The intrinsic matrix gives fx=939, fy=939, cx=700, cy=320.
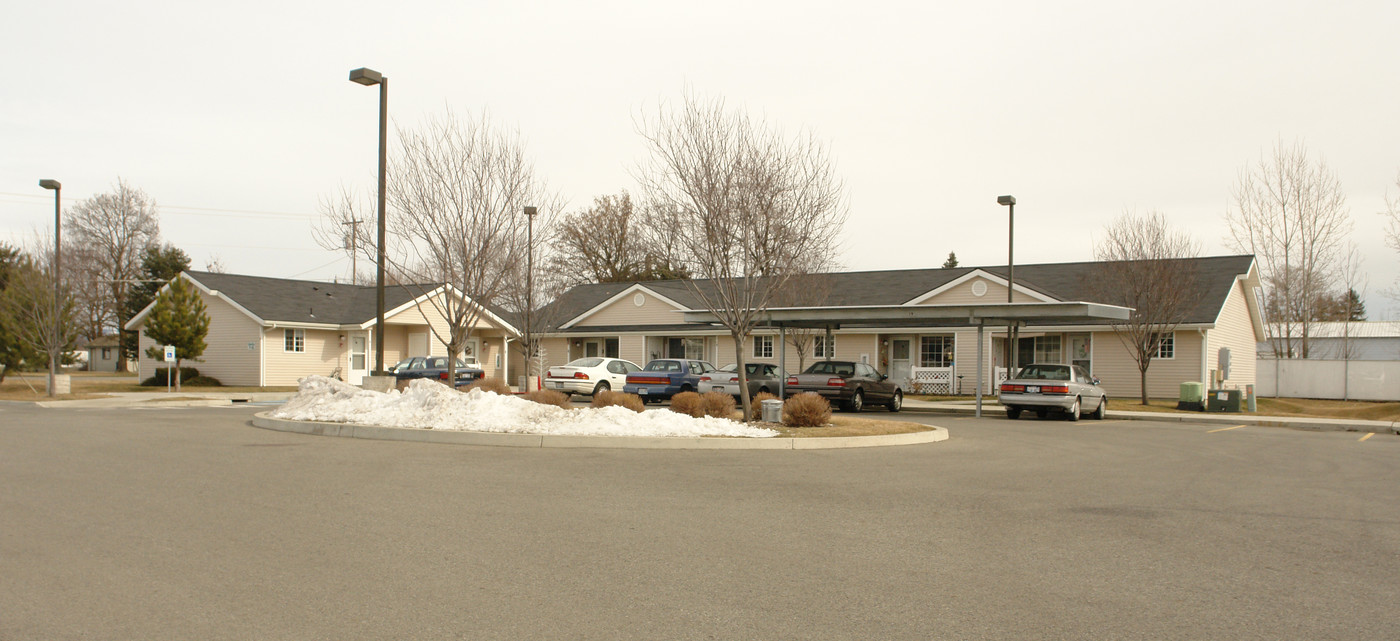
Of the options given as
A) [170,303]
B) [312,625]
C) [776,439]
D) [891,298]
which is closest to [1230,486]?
[776,439]

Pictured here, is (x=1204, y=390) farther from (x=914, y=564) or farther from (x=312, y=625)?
(x=312, y=625)

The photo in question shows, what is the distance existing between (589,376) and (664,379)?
7.61 ft

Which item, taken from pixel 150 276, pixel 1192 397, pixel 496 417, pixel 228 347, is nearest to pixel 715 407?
pixel 496 417

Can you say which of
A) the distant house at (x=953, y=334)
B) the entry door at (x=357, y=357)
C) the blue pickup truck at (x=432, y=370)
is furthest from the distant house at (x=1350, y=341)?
the entry door at (x=357, y=357)

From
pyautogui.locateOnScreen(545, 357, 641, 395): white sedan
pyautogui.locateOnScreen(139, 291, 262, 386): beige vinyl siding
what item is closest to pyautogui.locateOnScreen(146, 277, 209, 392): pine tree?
pyautogui.locateOnScreen(139, 291, 262, 386): beige vinyl siding

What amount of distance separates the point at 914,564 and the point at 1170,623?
1812 millimetres

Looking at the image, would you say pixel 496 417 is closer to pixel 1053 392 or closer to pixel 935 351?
pixel 1053 392

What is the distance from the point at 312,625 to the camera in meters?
5.25

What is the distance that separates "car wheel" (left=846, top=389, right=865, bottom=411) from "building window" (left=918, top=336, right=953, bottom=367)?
11374 millimetres

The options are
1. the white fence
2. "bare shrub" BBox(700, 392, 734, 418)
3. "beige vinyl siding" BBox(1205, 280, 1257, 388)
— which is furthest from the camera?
the white fence

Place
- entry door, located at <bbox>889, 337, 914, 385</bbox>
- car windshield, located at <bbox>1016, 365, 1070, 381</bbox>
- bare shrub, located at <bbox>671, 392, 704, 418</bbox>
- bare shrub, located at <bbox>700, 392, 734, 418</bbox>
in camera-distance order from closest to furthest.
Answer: bare shrub, located at <bbox>671, 392, 704, 418</bbox>, bare shrub, located at <bbox>700, 392, 734, 418</bbox>, car windshield, located at <bbox>1016, 365, 1070, 381</bbox>, entry door, located at <bbox>889, 337, 914, 385</bbox>

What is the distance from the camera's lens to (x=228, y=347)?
38062 mm

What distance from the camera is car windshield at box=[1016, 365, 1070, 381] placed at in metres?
24.1

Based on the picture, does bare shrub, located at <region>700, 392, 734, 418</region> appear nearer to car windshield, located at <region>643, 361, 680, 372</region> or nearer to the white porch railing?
car windshield, located at <region>643, 361, 680, 372</region>
